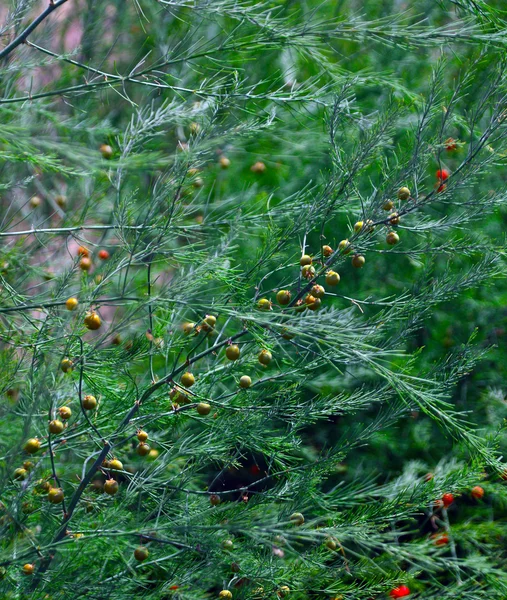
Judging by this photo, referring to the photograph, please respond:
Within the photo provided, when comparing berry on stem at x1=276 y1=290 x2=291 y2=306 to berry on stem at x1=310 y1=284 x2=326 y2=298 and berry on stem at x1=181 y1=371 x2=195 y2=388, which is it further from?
berry on stem at x1=181 y1=371 x2=195 y2=388

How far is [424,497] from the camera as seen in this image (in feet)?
3.06

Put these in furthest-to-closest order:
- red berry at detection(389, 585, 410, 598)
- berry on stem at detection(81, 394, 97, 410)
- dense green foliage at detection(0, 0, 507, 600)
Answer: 1. red berry at detection(389, 585, 410, 598)
2. berry on stem at detection(81, 394, 97, 410)
3. dense green foliage at detection(0, 0, 507, 600)

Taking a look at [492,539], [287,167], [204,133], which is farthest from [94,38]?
[492,539]

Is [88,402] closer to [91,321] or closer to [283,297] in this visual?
[91,321]

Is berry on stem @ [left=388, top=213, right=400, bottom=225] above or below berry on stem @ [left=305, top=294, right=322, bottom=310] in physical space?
above

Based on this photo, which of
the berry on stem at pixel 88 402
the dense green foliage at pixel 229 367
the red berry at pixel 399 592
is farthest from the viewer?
the red berry at pixel 399 592

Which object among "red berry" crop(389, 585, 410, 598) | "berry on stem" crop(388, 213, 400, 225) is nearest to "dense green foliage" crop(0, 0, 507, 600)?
"berry on stem" crop(388, 213, 400, 225)

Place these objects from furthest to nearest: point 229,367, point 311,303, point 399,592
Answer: point 399,592
point 229,367
point 311,303

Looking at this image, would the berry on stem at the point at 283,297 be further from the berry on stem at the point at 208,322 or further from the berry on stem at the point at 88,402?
the berry on stem at the point at 88,402

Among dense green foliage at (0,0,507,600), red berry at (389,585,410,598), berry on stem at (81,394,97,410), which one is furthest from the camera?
red berry at (389,585,410,598)

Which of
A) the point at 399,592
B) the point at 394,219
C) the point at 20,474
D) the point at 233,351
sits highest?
the point at 394,219

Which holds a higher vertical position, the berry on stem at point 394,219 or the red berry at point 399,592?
the berry on stem at point 394,219

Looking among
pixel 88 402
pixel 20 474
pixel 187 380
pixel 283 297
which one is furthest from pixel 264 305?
pixel 20 474

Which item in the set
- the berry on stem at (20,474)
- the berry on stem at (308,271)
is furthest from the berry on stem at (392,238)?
the berry on stem at (20,474)
